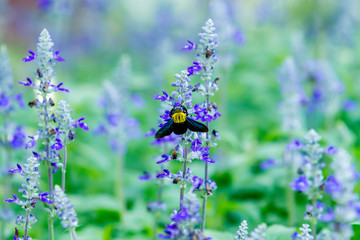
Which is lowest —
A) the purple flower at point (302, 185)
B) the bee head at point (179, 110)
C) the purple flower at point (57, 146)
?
the purple flower at point (302, 185)

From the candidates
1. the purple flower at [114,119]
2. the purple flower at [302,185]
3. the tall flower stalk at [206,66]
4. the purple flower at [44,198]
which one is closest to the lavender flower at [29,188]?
the purple flower at [44,198]

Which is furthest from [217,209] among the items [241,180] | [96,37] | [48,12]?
[96,37]

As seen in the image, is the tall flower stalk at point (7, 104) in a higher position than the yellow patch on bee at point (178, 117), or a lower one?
higher

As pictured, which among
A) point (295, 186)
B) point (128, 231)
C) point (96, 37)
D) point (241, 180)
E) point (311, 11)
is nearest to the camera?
point (295, 186)

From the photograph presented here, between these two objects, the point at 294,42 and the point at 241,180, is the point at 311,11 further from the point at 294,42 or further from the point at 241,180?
the point at 241,180

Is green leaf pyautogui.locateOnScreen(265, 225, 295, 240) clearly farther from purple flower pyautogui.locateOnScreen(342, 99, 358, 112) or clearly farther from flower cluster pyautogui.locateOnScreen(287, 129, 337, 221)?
purple flower pyautogui.locateOnScreen(342, 99, 358, 112)

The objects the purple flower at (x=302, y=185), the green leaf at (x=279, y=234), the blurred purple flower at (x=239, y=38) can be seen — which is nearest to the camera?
the purple flower at (x=302, y=185)

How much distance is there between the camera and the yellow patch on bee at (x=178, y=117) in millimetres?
2934

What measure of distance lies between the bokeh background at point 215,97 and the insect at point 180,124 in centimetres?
234

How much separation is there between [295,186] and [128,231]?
9.56 feet

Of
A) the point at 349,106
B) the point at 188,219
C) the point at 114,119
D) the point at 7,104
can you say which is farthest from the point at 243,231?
the point at 349,106

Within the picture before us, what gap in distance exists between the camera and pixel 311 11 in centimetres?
1470

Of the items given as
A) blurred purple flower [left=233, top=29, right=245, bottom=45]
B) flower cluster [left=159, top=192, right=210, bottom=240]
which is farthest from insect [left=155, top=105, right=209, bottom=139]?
blurred purple flower [left=233, top=29, right=245, bottom=45]

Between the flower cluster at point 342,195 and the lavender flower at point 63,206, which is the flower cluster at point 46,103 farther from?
the flower cluster at point 342,195
